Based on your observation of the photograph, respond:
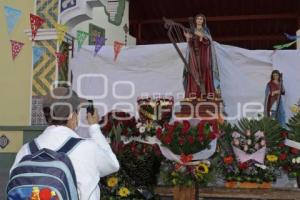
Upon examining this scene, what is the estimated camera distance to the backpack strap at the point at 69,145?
2204 millimetres

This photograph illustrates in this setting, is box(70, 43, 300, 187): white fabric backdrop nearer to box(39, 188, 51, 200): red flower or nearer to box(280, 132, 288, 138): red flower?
box(280, 132, 288, 138): red flower

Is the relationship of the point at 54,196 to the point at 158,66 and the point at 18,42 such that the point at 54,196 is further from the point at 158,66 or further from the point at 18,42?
the point at 158,66

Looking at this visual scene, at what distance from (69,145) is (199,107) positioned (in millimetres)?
4862

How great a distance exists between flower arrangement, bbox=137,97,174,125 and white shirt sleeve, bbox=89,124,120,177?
2329mm

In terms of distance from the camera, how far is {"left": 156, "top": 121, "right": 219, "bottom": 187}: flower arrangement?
13.3 ft

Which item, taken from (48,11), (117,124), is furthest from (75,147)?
(48,11)

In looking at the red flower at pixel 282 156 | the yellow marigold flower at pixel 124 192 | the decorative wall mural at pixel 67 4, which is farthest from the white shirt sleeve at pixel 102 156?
the decorative wall mural at pixel 67 4

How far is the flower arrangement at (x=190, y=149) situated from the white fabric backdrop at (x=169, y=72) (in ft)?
13.7

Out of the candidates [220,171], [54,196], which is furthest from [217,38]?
[54,196]

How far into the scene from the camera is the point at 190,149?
4.07 m

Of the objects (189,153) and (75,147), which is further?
(189,153)

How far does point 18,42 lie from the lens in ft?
25.1

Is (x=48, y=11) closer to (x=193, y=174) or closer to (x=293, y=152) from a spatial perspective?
(x=193, y=174)

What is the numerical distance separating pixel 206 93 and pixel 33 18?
2.71 metres
